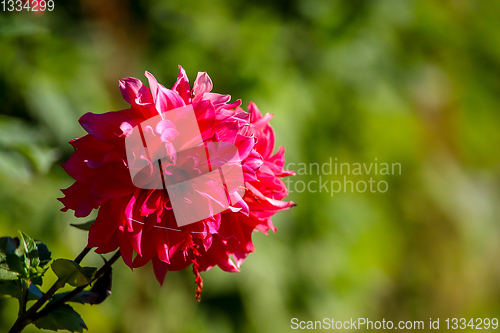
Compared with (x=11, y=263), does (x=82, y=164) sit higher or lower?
higher

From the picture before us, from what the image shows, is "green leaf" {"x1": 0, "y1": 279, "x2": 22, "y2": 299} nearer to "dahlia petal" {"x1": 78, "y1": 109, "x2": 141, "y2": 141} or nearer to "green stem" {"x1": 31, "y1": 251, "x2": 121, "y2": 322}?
"green stem" {"x1": 31, "y1": 251, "x2": 121, "y2": 322}

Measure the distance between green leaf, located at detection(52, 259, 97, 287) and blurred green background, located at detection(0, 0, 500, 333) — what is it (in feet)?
1.13

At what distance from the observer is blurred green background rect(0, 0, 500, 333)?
3.30 ft

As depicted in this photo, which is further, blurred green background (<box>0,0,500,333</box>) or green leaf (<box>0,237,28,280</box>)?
blurred green background (<box>0,0,500,333</box>)


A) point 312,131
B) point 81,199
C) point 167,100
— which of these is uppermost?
point 167,100

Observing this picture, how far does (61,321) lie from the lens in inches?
17.0

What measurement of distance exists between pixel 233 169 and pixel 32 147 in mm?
477

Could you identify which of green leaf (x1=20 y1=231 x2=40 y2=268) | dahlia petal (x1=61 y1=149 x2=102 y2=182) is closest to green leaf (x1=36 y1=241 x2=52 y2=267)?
green leaf (x1=20 y1=231 x2=40 y2=268)

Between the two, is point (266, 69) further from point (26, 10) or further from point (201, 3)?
point (26, 10)

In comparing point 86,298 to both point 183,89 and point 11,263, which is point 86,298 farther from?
point 183,89

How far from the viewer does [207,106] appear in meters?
0.42

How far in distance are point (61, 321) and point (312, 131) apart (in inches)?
47.2

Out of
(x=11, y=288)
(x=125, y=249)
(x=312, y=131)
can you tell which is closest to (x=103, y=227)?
(x=125, y=249)

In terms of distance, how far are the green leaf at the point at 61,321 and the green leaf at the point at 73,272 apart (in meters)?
0.04
